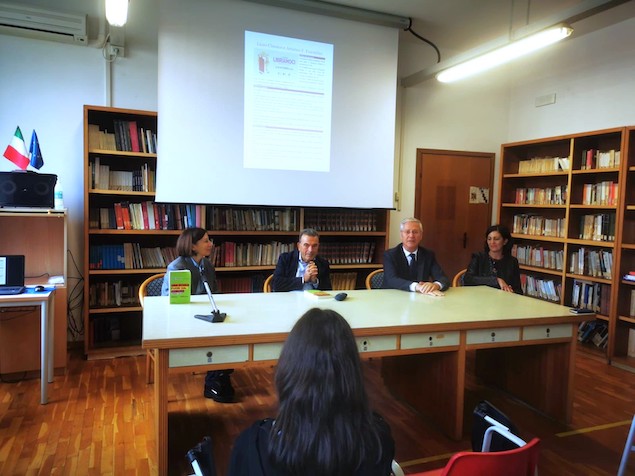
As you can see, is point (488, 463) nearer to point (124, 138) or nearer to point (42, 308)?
point (42, 308)

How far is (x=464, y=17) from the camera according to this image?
4.50 meters

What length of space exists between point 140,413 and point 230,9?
339 centimetres

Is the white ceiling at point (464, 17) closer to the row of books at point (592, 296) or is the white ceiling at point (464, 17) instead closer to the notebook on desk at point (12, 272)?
the row of books at point (592, 296)

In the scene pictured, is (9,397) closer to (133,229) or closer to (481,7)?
(133,229)

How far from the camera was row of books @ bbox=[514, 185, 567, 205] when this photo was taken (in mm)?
4895

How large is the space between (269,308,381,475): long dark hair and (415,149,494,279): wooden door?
449cm

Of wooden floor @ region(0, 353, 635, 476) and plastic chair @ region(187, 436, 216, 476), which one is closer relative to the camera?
plastic chair @ region(187, 436, 216, 476)

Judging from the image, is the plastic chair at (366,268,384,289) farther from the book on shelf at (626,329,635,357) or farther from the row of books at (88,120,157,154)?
the book on shelf at (626,329,635,357)

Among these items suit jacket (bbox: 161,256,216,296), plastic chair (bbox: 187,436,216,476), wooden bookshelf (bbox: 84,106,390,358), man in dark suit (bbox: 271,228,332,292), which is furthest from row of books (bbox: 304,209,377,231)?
plastic chair (bbox: 187,436,216,476)

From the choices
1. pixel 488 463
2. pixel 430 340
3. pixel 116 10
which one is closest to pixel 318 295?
pixel 430 340

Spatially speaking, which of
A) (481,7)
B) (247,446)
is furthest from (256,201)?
(247,446)

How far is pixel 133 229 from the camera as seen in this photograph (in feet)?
13.1

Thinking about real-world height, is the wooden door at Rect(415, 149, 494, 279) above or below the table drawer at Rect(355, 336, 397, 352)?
above

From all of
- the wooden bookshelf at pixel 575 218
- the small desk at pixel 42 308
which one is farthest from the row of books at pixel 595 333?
the small desk at pixel 42 308
